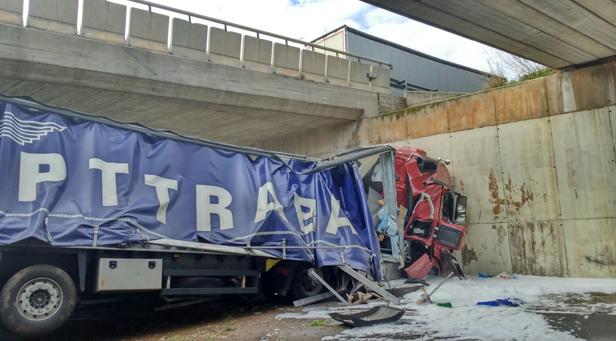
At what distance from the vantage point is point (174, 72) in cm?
1112

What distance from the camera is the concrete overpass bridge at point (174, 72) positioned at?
957cm

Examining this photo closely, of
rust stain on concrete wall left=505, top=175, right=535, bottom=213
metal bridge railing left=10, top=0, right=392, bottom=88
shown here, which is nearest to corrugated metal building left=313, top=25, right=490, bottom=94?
metal bridge railing left=10, top=0, right=392, bottom=88

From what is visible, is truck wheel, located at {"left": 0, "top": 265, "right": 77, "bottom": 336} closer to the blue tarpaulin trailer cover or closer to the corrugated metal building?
the blue tarpaulin trailer cover

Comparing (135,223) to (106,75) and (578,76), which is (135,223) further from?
(578,76)

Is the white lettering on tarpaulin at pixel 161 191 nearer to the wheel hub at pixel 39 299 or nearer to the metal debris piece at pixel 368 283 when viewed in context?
the wheel hub at pixel 39 299

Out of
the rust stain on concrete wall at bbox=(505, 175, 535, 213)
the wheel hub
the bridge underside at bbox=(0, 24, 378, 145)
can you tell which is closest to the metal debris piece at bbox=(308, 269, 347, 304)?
the wheel hub

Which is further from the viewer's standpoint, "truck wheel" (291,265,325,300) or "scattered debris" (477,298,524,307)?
"truck wheel" (291,265,325,300)

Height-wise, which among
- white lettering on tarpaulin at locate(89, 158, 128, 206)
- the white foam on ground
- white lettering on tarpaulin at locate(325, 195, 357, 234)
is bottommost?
the white foam on ground

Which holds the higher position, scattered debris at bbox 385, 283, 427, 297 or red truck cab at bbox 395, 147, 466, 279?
red truck cab at bbox 395, 147, 466, 279

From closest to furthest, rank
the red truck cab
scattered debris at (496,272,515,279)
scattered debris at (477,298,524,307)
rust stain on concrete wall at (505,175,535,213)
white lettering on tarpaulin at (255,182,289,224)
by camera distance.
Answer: scattered debris at (477,298,524,307) < white lettering on tarpaulin at (255,182,289,224) < scattered debris at (496,272,515,279) < rust stain on concrete wall at (505,175,535,213) < the red truck cab

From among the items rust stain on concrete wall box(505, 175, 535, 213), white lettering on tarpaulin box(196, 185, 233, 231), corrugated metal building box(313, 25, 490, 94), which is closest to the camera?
white lettering on tarpaulin box(196, 185, 233, 231)

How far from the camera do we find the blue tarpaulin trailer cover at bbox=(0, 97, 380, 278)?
5.54m

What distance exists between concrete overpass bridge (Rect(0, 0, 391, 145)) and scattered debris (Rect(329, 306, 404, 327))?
23.4ft

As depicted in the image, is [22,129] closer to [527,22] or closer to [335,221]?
[335,221]
